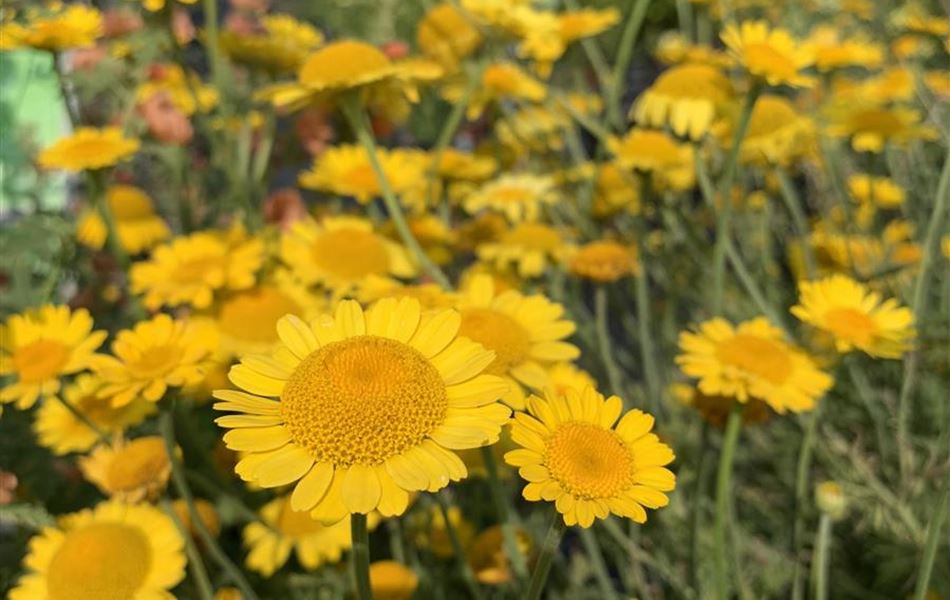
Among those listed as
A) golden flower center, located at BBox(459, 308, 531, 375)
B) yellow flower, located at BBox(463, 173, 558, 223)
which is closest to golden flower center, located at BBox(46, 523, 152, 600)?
golden flower center, located at BBox(459, 308, 531, 375)

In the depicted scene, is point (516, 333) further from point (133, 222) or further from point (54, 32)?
point (133, 222)

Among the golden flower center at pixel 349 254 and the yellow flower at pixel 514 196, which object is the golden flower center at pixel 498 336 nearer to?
the golden flower center at pixel 349 254

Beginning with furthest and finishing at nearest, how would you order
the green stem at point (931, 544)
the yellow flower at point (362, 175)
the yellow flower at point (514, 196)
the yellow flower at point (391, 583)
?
the yellow flower at point (514, 196), the yellow flower at point (362, 175), the yellow flower at point (391, 583), the green stem at point (931, 544)

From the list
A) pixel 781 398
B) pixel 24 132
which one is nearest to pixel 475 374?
pixel 781 398

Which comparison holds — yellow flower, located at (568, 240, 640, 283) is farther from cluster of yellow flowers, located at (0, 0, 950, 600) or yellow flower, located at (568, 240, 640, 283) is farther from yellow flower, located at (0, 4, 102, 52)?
yellow flower, located at (0, 4, 102, 52)

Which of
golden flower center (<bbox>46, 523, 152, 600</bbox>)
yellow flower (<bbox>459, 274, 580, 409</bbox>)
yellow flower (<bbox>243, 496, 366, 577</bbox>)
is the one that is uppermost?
yellow flower (<bbox>459, 274, 580, 409</bbox>)

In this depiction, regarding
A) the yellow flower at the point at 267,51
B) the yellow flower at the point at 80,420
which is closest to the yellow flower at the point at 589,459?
the yellow flower at the point at 80,420
